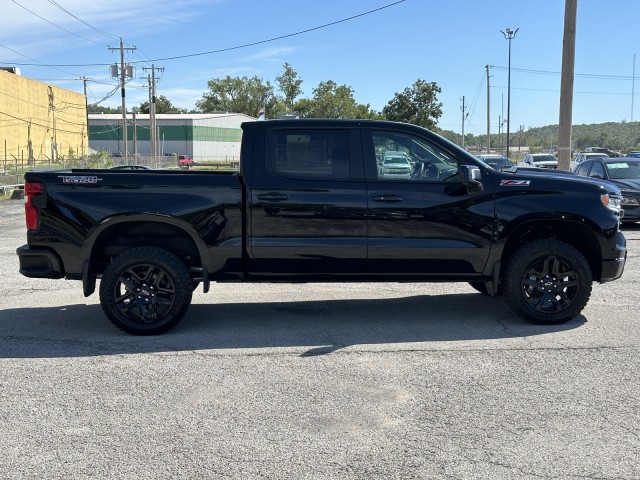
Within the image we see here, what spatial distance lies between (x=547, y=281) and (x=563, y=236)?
55cm

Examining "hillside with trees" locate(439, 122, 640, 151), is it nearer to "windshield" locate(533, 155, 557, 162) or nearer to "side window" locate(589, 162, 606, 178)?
"windshield" locate(533, 155, 557, 162)

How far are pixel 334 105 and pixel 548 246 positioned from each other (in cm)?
8726

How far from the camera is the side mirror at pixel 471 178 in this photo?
20.8 ft

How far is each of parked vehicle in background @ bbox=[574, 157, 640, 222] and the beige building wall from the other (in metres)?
39.5

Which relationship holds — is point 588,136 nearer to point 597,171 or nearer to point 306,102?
point 306,102

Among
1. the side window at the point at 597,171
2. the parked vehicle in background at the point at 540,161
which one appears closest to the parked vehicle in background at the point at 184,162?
the parked vehicle in background at the point at 540,161

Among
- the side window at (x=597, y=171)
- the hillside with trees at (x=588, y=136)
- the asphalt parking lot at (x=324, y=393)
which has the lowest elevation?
the asphalt parking lot at (x=324, y=393)

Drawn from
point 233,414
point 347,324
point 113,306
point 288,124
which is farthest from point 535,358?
point 113,306

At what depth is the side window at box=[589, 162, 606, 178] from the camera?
54.4 feet

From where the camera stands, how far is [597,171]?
1681 cm

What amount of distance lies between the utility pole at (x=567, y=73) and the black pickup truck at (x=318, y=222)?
40.2ft

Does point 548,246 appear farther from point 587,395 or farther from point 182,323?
point 182,323

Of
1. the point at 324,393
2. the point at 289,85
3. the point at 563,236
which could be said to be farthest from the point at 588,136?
the point at 324,393

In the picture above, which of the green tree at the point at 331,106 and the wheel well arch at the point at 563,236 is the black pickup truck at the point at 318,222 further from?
the green tree at the point at 331,106
